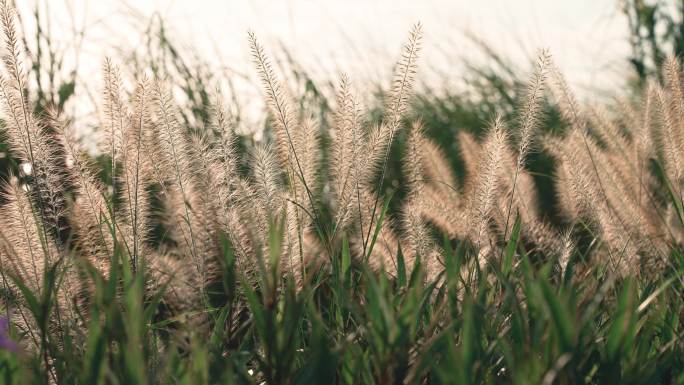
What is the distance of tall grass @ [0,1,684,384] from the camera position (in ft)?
3.13

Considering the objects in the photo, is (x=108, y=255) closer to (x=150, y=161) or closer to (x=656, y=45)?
(x=150, y=161)

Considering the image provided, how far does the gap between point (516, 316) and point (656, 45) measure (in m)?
3.41

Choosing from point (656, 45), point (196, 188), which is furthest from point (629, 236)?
point (656, 45)

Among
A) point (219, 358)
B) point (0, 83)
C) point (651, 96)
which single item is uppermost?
point (0, 83)

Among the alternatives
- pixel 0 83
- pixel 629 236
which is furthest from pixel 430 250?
pixel 0 83

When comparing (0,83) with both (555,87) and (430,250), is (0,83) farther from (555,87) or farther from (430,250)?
(555,87)

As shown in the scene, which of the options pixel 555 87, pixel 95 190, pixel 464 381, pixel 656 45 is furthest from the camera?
pixel 656 45

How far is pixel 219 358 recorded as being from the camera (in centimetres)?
107

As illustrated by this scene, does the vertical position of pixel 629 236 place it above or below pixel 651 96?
below

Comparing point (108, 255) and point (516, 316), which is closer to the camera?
point (516, 316)

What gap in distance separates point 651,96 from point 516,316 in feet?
3.66

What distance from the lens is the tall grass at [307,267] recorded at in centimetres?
95

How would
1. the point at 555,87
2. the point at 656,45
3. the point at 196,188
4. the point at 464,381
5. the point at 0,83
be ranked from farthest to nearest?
the point at 656,45 → the point at 555,87 → the point at 196,188 → the point at 0,83 → the point at 464,381

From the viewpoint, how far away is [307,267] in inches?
57.0
